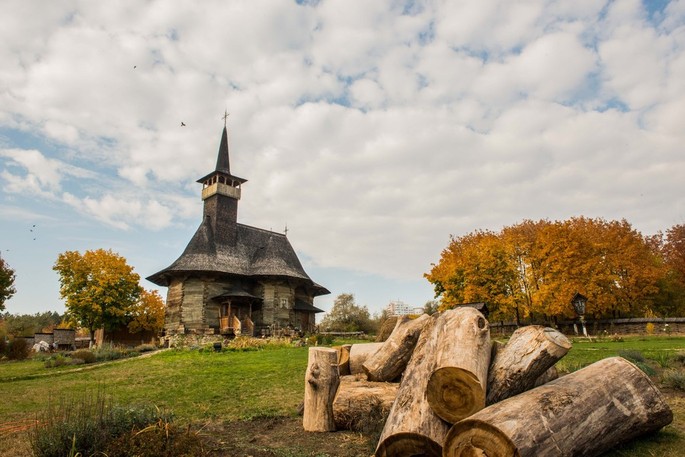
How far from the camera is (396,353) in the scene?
6898 millimetres

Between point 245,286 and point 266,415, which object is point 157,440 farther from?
point 245,286

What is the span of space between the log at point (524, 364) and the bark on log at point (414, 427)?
734 mm

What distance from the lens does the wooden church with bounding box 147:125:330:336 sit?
1174 inches

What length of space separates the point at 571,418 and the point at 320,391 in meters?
3.55

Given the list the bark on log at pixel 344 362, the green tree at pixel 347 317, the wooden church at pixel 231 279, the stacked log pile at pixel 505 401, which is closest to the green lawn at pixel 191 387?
the bark on log at pixel 344 362

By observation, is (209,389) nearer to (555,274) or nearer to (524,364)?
(524,364)

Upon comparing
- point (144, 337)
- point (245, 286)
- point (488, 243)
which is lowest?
point (144, 337)

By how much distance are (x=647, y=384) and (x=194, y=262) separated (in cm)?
2901

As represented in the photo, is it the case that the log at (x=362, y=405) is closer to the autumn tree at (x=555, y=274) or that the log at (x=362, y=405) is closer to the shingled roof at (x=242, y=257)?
the shingled roof at (x=242, y=257)

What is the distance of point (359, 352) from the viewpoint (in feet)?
27.8

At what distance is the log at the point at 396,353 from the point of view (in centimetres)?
680

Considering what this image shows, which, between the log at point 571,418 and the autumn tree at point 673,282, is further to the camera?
the autumn tree at point 673,282

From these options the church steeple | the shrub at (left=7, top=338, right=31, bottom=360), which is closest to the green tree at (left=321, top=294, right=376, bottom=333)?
the church steeple

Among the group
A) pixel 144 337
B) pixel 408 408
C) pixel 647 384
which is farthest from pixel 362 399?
pixel 144 337
